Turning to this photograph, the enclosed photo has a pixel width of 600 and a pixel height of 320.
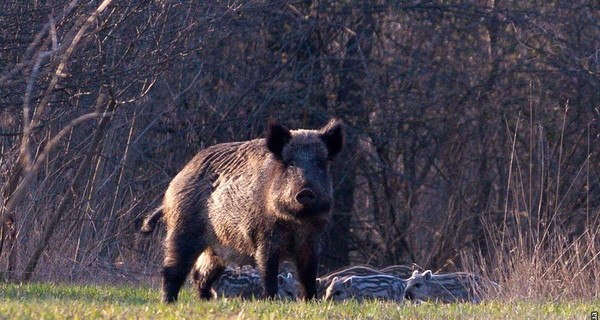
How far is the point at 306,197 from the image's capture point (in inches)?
352

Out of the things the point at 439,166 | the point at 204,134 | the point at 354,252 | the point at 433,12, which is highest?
the point at 433,12

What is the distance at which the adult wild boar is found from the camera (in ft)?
29.9

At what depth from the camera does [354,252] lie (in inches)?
790

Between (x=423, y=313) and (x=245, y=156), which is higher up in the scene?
(x=245, y=156)

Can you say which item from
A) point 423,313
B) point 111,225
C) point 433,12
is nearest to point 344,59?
point 433,12

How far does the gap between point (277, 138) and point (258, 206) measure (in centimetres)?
61

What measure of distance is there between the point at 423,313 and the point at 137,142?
10.4m

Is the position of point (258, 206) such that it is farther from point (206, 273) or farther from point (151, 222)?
point (151, 222)

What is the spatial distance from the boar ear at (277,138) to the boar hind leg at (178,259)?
1.06 metres

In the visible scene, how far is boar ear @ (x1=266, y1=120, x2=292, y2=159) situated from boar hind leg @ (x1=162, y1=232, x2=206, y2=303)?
1.06 meters

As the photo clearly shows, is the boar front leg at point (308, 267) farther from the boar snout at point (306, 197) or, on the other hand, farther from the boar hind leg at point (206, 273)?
the boar hind leg at point (206, 273)

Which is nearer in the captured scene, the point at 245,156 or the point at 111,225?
the point at 245,156

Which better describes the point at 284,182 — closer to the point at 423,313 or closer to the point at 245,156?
the point at 245,156

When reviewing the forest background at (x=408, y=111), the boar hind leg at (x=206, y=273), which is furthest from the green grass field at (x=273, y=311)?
the forest background at (x=408, y=111)
